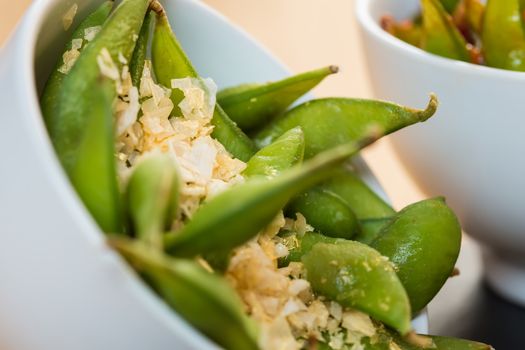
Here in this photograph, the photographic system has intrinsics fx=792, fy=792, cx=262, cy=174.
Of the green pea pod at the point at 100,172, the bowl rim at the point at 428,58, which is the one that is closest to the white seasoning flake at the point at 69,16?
the green pea pod at the point at 100,172

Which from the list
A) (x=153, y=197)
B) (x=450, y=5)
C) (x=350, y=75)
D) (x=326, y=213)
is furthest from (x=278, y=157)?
(x=350, y=75)

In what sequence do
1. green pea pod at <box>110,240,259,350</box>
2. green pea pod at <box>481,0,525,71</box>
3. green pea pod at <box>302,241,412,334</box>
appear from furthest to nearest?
1. green pea pod at <box>481,0,525,71</box>
2. green pea pod at <box>302,241,412,334</box>
3. green pea pod at <box>110,240,259,350</box>

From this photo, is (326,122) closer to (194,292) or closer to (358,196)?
(358,196)

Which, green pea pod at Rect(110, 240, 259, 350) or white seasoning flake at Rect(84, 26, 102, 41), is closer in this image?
green pea pod at Rect(110, 240, 259, 350)

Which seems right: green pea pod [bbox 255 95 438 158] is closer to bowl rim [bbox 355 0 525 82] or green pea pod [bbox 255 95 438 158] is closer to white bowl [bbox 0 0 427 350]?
bowl rim [bbox 355 0 525 82]

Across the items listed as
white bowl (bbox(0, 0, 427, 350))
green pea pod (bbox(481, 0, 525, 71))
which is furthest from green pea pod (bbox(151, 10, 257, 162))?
green pea pod (bbox(481, 0, 525, 71))

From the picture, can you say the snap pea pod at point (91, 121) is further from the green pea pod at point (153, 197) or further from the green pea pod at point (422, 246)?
the green pea pod at point (422, 246)
